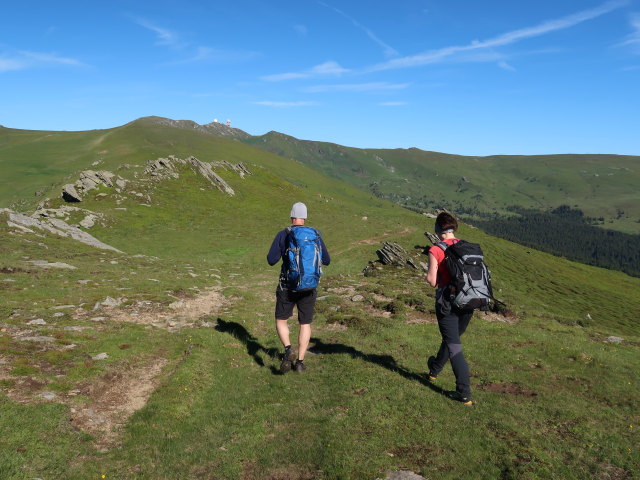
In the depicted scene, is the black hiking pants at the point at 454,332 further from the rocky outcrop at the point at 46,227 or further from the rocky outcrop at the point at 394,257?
the rocky outcrop at the point at 46,227

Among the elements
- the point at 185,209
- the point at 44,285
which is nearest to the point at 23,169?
the point at 185,209

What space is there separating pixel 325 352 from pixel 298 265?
501 centimetres

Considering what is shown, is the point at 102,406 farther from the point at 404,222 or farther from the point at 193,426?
the point at 404,222

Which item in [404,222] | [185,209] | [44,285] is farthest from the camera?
[404,222]

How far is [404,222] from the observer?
72.8m

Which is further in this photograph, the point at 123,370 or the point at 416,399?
the point at 123,370

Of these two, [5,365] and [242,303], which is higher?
[5,365]

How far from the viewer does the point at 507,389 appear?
1100cm

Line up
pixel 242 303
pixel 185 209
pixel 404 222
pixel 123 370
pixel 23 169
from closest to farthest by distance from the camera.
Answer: pixel 123 370 < pixel 242 303 < pixel 185 209 < pixel 404 222 < pixel 23 169

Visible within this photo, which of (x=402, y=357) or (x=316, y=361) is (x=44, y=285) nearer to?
(x=316, y=361)

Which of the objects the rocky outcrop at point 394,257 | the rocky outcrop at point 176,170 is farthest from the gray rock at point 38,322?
the rocky outcrop at point 176,170

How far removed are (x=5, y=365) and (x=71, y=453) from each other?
4481mm

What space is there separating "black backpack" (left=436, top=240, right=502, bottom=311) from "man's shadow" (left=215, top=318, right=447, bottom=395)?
2.90 metres

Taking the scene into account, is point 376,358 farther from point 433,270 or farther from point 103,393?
point 103,393
